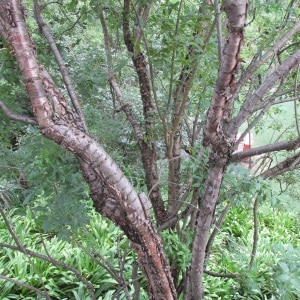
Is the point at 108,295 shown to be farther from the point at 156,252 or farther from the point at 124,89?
the point at 156,252

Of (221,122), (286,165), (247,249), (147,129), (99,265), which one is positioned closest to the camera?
(221,122)

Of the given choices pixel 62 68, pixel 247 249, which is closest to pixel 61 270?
pixel 247 249

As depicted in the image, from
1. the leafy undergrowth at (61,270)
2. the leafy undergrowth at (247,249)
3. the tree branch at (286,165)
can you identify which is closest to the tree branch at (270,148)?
the tree branch at (286,165)

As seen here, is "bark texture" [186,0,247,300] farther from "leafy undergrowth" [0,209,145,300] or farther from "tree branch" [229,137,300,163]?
"leafy undergrowth" [0,209,145,300]

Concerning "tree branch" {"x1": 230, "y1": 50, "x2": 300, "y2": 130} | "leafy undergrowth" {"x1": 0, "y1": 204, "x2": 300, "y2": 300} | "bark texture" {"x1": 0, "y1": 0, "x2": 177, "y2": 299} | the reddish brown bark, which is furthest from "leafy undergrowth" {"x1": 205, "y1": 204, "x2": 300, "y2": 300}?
"tree branch" {"x1": 230, "y1": 50, "x2": 300, "y2": 130}

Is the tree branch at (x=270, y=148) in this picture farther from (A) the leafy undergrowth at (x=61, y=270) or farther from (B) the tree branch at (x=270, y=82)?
(A) the leafy undergrowth at (x=61, y=270)

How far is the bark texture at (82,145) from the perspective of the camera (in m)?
0.72

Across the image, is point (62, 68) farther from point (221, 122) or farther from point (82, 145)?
point (221, 122)

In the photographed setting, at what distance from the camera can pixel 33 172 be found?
40.1 inches

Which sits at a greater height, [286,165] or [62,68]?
[62,68]

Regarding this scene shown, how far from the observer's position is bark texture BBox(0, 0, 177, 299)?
2.35 feet

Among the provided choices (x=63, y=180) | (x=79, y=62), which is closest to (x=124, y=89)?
(x=79, y=62)

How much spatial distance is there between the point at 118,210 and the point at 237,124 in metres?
0.32

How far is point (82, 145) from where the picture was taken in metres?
0.74
